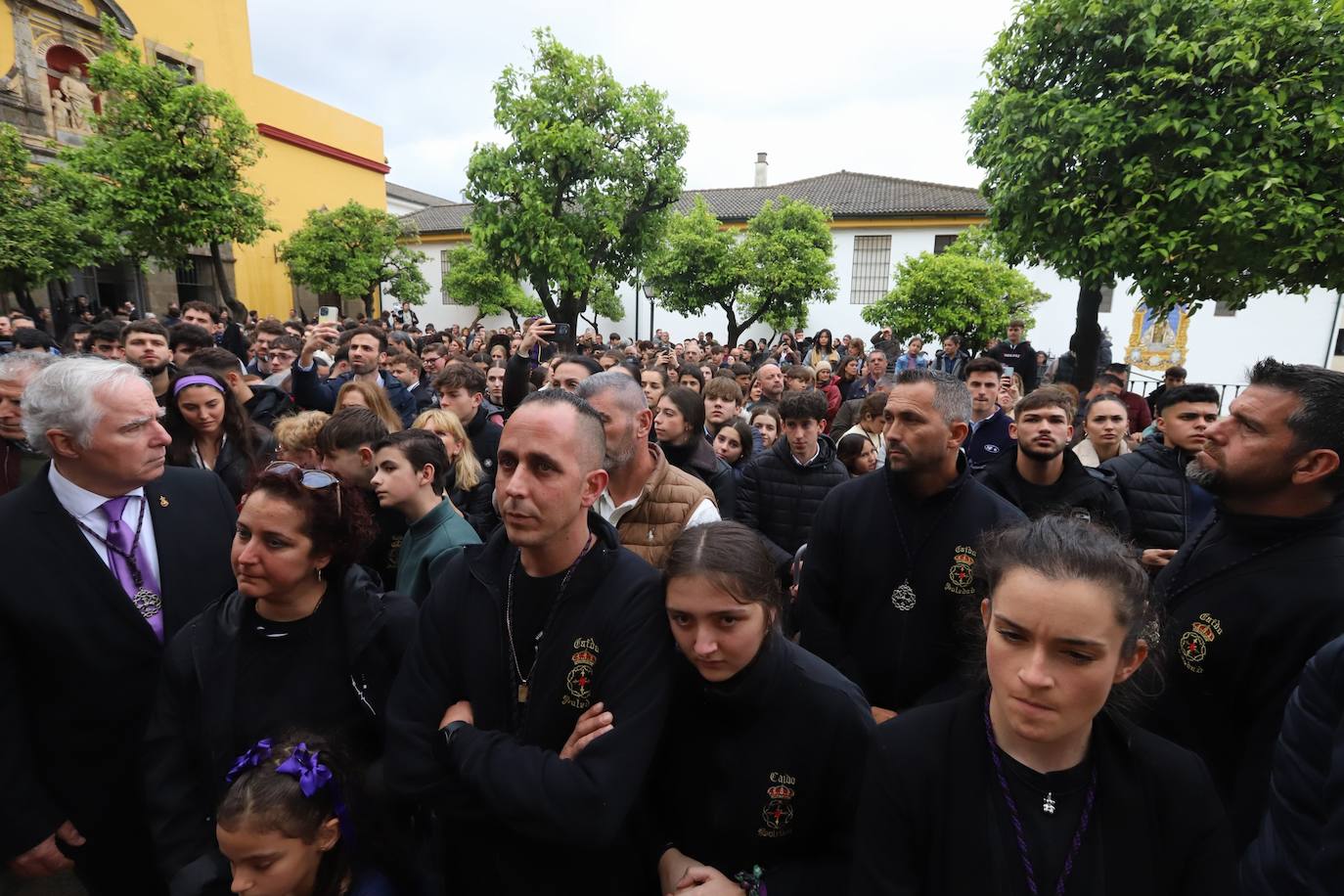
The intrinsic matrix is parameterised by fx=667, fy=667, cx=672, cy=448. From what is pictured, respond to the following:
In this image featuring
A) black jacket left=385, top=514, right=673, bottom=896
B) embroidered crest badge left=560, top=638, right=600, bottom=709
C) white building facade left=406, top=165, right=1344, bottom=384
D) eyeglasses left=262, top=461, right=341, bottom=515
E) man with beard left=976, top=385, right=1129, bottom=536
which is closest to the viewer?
black jacket left=385, top=514, right=673, bottom=896

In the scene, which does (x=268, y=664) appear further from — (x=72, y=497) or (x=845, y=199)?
(x=845, y=199)

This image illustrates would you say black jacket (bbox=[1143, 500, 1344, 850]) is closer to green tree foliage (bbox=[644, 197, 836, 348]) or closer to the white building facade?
the white building facade

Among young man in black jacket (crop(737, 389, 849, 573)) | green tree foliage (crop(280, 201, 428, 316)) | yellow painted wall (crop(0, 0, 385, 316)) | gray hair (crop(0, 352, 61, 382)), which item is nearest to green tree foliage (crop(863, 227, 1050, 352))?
young man in black jacket (crop(737, 389, 849, 573))

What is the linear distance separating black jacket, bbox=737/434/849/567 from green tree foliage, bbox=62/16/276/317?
49.1 feet

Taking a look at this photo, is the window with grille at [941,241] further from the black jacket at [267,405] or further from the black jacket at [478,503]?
the black jacket at [478,503]

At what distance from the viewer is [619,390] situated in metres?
2.97

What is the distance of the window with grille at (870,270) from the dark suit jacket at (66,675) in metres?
28.9

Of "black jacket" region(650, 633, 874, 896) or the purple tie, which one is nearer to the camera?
"black jacket" region(650, 633, 874, 896)

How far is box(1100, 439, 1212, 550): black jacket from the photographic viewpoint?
3566 millimetres

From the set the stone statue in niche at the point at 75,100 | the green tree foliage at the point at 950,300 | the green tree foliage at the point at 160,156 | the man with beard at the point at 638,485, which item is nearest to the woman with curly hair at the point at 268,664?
the man with beard at the point at 638,485

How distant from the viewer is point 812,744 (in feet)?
5.47

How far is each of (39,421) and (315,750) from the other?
1484 millimetres

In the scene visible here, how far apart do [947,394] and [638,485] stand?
139cm

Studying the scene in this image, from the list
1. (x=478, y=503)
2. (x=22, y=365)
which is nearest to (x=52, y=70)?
(x=22, y=365)
